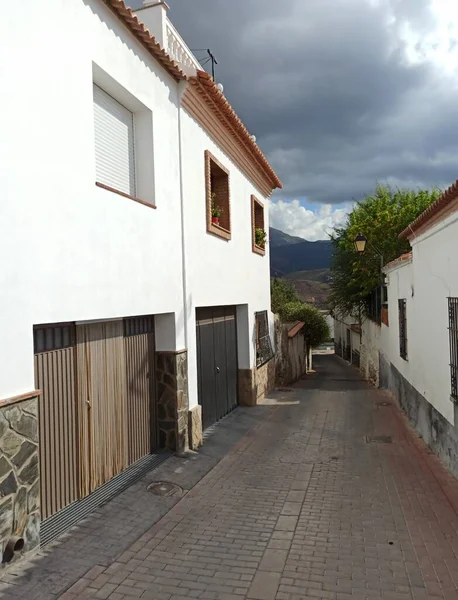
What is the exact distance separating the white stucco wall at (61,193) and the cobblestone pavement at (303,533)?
2.16m

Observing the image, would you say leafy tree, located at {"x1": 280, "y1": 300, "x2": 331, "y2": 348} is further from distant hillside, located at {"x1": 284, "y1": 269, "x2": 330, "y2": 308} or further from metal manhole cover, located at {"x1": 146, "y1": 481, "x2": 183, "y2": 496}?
distant hillside, located at {"x1": 284, "y1": 269, "x2": 330, "y2": 308}

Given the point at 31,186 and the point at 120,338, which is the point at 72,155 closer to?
the point at 31,186

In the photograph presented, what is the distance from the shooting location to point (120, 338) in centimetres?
681

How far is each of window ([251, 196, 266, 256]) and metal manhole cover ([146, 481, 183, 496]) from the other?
317 inches

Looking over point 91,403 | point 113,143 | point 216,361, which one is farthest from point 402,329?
point 91,403

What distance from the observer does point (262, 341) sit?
1484 centimetres

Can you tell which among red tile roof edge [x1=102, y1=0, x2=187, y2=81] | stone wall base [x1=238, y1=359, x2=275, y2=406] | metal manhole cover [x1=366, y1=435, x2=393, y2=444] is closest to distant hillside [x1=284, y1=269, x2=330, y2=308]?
stone wall base [x1=238, y1=359, x2=275, y2=406]

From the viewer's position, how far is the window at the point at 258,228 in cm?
1367

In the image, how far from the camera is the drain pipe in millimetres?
4223

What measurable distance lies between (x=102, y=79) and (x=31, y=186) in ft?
7.75

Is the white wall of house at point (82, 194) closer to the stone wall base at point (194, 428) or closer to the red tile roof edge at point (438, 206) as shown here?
the stone wall base at point (194, 428)

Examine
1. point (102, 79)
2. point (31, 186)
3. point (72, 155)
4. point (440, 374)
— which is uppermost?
point (102, 79)

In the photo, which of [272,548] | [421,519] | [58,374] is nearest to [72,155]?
[58,374]

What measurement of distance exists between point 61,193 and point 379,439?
7539 millimetres
